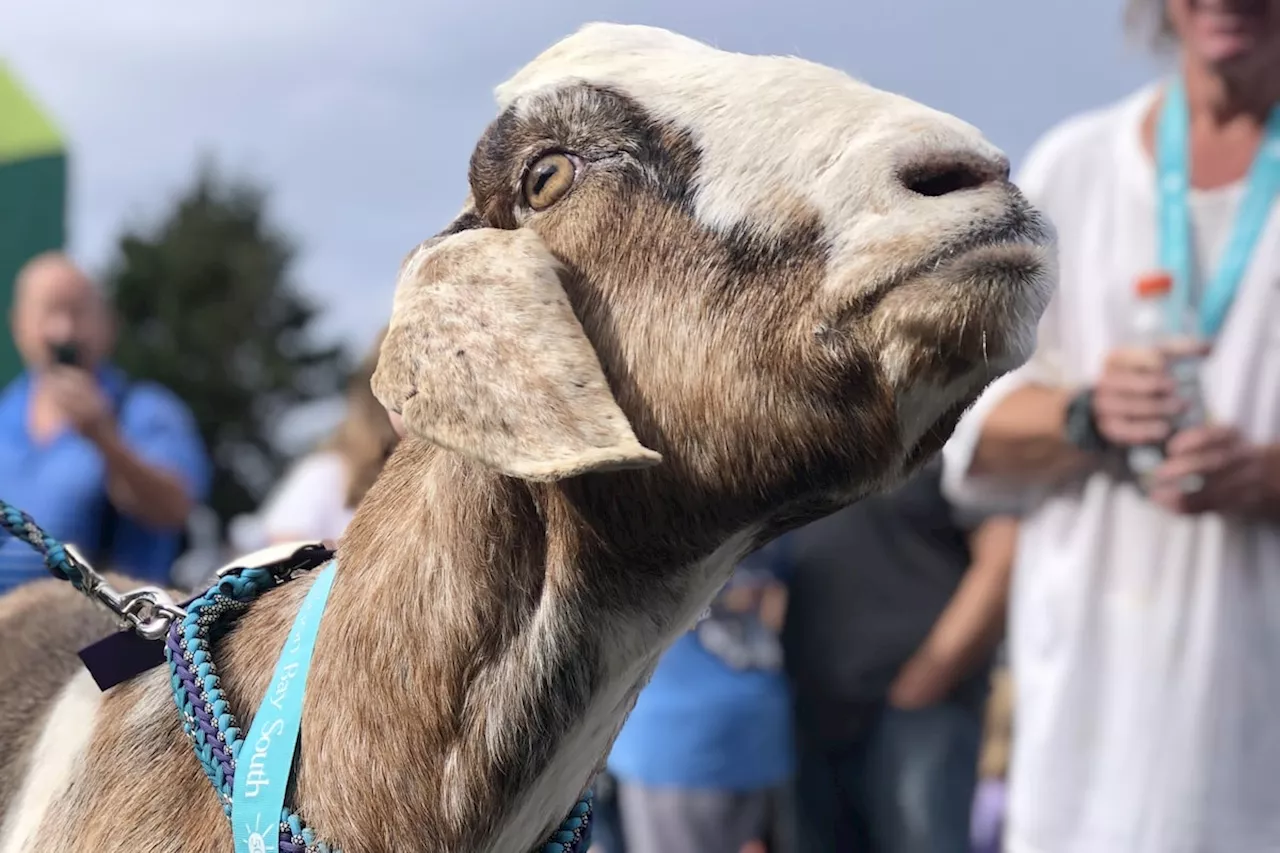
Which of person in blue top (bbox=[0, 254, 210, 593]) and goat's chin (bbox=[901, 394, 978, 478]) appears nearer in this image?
goat's chin (bbox=[901, 394, 978, 478])

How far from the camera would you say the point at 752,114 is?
1.57m

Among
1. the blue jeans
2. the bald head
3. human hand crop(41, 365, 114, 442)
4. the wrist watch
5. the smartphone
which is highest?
the bald head

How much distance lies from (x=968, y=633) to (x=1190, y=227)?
1.72 meters

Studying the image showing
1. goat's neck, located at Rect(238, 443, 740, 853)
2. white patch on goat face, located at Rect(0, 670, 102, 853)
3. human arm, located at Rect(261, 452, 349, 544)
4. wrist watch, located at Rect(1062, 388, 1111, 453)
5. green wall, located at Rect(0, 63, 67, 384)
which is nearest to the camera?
goat's neck, located at Rect(238, 443, 740, 853)

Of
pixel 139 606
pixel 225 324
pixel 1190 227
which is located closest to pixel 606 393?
pixel 139 606

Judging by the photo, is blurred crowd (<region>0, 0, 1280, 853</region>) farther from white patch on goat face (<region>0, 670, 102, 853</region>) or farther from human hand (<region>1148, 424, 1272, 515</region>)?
white patch on goat face (<region>0, 670, 102, 853</region>)

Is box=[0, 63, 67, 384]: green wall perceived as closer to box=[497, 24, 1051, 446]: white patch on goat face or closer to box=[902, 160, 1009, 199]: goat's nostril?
box=[497, 24, 1051, 446]: white patch on goat face

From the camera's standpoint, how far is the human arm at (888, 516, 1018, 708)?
4.01 metres

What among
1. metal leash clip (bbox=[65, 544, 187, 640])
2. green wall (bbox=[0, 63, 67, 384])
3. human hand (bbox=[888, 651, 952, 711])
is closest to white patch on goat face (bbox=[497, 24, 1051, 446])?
metal leash clip (bbox=[65, 544, 187, 640])

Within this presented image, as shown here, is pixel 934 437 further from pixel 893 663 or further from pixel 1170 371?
pixel 893 663

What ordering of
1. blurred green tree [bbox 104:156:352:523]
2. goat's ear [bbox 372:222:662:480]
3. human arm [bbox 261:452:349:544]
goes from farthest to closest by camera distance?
1. blurred green tree [bbox 104:156:352:523]
2. human arm [bbox 261:452:349:544]
3. goat's ear [bbox 372:222:662:480]

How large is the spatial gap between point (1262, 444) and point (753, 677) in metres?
2.13

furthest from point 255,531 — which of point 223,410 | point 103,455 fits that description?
point 223,410

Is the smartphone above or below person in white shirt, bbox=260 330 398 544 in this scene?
above
